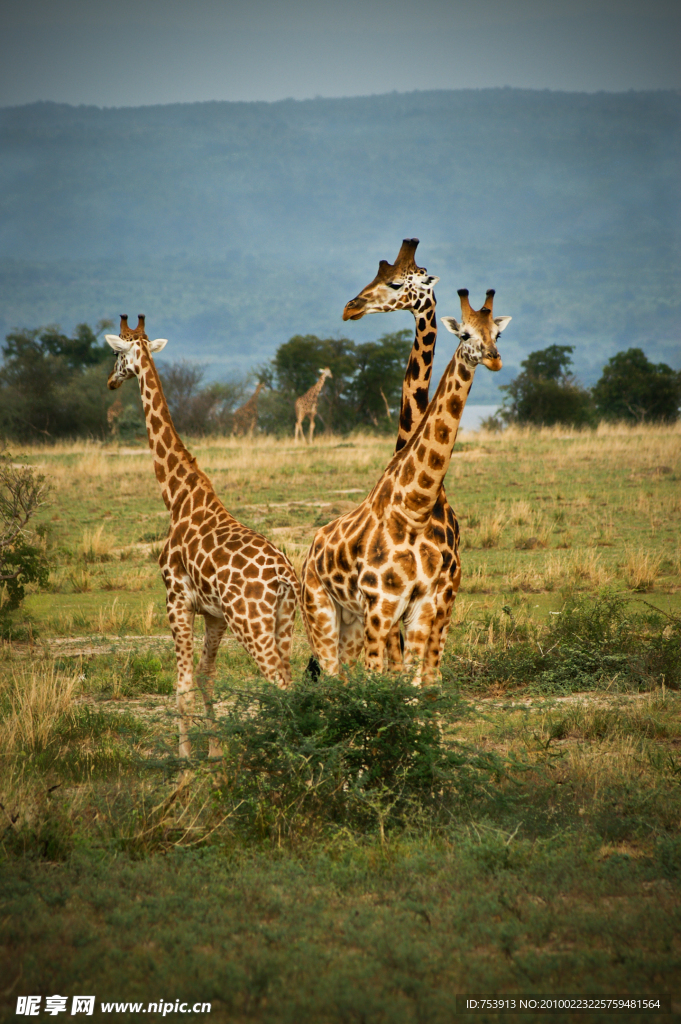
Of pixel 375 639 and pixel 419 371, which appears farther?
pixel 419 371

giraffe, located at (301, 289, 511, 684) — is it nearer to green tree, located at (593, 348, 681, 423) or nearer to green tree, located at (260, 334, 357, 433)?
green tree, located at (260, 334, 357, 433)

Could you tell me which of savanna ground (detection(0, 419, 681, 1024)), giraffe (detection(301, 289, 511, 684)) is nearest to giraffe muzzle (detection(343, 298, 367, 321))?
giraffe (detection(301, 289, 511, 684))

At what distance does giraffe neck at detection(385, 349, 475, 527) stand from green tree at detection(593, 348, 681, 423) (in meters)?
32.9

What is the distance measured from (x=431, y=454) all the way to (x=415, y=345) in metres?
0.93

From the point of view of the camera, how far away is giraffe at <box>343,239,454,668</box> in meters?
5.36

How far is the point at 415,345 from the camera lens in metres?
5.73

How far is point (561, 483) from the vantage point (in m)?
19.2

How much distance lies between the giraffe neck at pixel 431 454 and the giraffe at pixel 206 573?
1370 mm

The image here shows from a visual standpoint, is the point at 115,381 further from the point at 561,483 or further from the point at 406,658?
the point at 561,483

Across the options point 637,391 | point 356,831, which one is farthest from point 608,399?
point 356,831

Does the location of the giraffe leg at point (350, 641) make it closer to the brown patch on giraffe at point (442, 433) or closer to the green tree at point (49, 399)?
the brown patch on giraffe at point (442, 433)

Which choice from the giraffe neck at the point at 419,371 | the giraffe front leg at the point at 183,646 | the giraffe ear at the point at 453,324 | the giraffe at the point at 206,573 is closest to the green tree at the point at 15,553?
the giraffe at the point at 206,573

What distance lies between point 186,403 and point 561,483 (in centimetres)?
2492

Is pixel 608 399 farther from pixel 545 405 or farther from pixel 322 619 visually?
pixel 322 619
